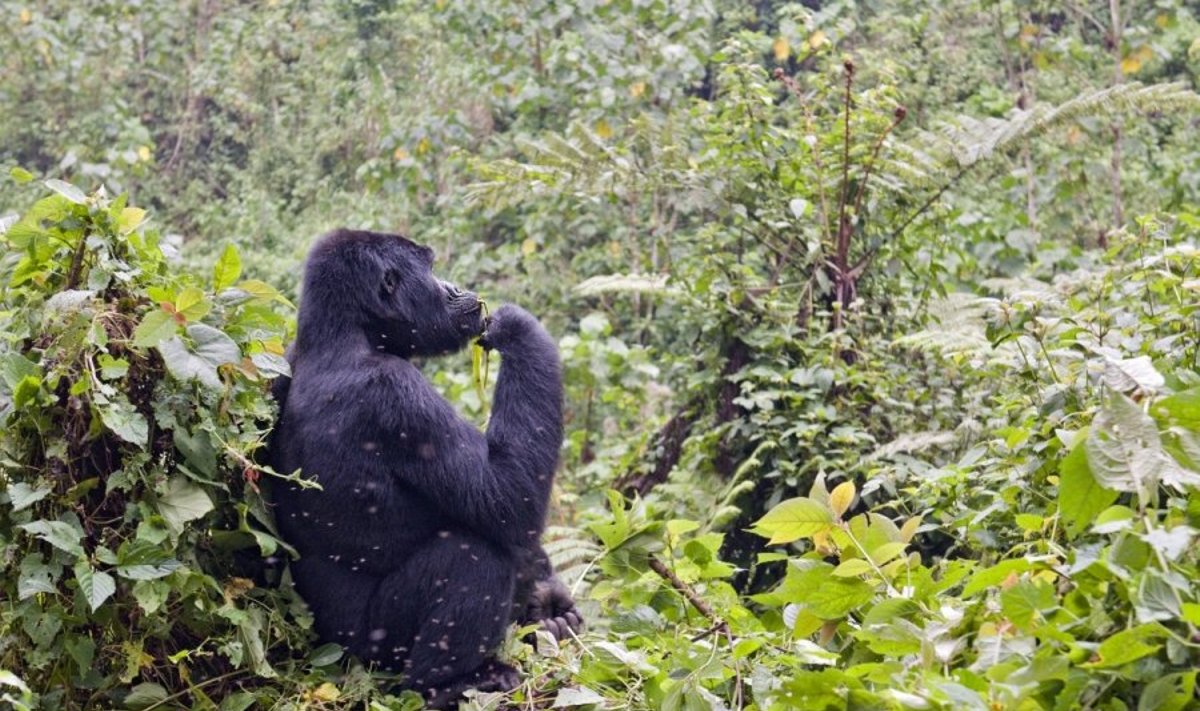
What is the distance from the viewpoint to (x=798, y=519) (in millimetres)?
2428

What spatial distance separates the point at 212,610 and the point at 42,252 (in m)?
0.90

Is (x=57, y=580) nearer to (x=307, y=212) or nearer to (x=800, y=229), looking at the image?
(x=800, y=229)

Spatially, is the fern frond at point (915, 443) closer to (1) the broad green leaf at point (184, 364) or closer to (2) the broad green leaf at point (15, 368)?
(1) the broad green leaf at point (184, 364)

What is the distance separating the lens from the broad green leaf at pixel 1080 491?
6.63 ft

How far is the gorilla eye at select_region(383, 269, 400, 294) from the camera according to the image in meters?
3.80

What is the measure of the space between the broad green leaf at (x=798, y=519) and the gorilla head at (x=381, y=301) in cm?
156

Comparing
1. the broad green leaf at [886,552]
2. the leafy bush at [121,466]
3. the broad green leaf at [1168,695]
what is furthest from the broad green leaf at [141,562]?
the broad green leaf at [1168,695]

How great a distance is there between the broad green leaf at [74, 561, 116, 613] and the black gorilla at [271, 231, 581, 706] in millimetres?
632

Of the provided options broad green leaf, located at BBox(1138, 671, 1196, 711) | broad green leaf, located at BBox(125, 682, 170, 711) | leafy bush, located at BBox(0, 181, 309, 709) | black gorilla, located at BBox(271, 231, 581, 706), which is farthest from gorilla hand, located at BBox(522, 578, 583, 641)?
broad green leaf, located at BBox(1138, 671, 1196, 711)

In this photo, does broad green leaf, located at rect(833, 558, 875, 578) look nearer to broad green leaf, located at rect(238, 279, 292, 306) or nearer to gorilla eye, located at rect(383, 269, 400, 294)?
broad green leaf, located at rect(238, 279, 292, 306)

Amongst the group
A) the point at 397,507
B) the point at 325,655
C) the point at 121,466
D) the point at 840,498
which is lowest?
the point at 325,655

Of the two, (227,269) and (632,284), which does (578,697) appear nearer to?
(227,269)

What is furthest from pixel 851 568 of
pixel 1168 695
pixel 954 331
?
pixel 954 331

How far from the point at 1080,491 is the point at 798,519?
1.78 ft
